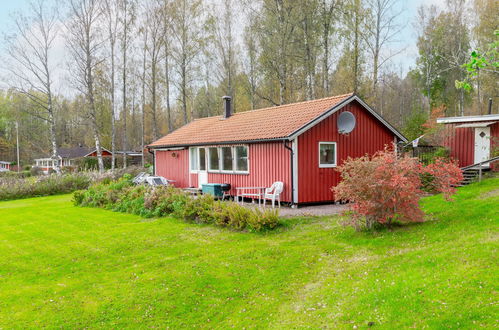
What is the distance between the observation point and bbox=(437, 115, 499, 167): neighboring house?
1656cm

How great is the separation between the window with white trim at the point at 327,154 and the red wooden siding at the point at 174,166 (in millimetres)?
7108

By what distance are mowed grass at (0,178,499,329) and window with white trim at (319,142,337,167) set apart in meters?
3.62

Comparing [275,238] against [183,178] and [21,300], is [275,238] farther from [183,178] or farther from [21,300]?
[183,178]

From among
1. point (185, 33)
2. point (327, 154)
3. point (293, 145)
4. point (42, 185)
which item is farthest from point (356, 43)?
point (42, 185)

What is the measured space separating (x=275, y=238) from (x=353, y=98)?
7052mm

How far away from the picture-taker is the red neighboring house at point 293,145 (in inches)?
481

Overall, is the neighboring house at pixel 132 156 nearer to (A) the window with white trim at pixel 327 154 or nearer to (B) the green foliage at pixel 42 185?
(B) the green foliage at pixel 42 185

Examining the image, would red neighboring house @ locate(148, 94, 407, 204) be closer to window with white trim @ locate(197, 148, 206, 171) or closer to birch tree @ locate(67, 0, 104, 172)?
window with white trim @ locate(197, 148, 206, 171)

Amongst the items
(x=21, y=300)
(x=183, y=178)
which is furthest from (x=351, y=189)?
(x=183, y=178)

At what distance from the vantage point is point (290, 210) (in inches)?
453

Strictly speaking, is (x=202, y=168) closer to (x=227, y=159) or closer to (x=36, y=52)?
(x=227, y=159)

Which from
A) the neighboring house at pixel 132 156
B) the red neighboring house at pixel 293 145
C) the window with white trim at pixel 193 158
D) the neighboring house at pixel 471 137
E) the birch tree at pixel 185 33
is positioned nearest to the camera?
the red neighboring house at pixel 293 145

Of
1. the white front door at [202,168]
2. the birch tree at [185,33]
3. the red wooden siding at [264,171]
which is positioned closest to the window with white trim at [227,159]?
the red wooden siding at [264,171]

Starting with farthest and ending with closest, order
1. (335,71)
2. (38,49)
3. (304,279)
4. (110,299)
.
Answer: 1. (335,71)
2. (38,49)
3. (304,279)
4. (110,299)
